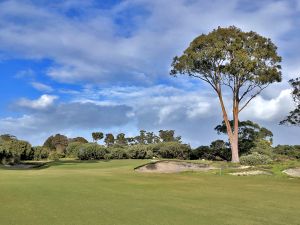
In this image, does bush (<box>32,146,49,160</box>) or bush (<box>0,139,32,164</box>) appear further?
bush (<box>32,146,49,160</box>)

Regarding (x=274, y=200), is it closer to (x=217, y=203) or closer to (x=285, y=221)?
(x=217, y=203)

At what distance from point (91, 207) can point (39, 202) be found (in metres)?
1.66

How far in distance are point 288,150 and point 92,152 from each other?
27483 millimetres

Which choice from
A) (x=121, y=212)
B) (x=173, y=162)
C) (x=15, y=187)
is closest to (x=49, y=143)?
(x=173, y=162)

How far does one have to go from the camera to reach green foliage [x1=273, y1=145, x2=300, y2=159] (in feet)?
169

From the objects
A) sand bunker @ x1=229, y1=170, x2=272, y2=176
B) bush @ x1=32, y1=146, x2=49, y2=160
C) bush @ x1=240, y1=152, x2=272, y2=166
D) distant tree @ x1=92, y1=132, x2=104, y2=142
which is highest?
distant tree @ x1=92, y1=132, x2=104, y2=142

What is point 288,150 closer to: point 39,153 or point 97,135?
point 39,153

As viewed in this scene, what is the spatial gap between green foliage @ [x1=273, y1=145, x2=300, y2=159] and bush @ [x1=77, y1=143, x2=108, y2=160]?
2387cm

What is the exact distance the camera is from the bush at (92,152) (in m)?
50.9

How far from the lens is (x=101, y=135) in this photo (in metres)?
95.6

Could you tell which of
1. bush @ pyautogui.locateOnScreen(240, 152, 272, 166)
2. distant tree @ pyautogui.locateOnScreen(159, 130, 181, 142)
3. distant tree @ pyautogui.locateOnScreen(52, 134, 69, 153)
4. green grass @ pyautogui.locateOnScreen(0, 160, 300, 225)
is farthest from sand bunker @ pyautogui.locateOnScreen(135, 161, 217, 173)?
distant tree @ pyautogui.locateOnScreen(52, 134, 69, 153)

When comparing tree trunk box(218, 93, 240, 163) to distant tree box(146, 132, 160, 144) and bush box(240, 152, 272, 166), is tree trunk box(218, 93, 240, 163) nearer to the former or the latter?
bush box(240, 152, 272, 166)

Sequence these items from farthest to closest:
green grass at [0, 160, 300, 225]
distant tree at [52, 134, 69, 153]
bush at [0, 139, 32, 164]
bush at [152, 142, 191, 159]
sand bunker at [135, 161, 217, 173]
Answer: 1. distant tree at [52, 134, 69, 153]
2. bush at [152, 142, 191, 159]
3. bush at [0, 139, 32, 164]
4. sand bunker at [135, 161, 217, 173]
5. green grass at [0, 160, 300, 225]

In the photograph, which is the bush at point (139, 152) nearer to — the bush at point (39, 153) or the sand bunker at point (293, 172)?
the bush at point (39, 153)
